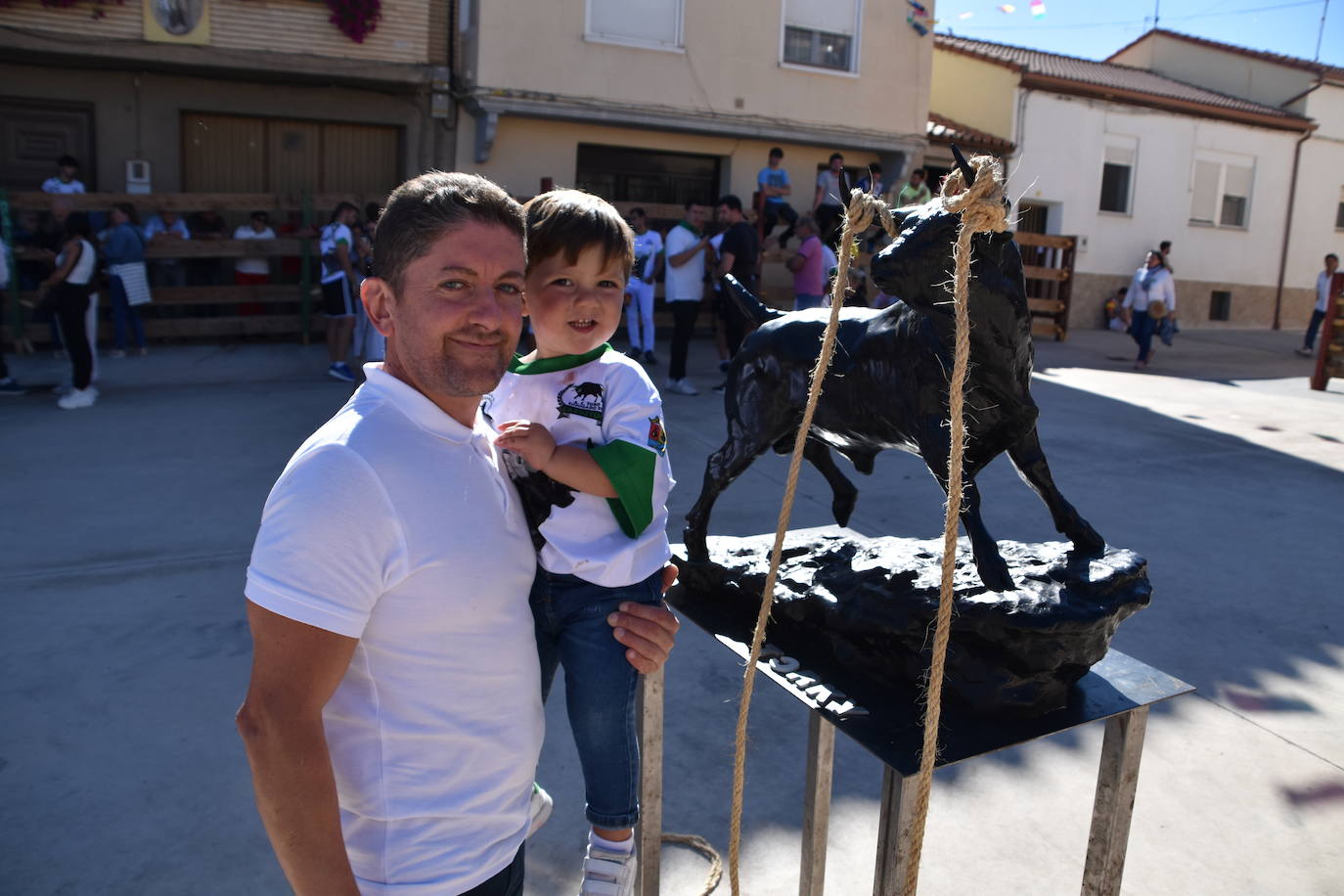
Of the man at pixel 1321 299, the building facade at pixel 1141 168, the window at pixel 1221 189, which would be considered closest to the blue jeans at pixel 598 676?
the building facade at pixel 1141 168

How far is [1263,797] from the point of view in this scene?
314 cm

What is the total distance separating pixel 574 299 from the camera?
1.95 meters

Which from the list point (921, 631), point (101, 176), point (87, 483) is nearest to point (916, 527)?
point (921, 631)

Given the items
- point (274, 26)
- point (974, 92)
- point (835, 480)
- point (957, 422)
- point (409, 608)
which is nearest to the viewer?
point (409, 608)

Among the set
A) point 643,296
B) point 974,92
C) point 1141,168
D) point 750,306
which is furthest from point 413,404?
point 1141,168

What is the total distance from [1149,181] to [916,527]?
16.6m

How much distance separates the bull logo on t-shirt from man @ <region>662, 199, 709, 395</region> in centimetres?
745

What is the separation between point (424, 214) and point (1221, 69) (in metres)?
25.5

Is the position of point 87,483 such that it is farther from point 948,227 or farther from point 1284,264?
point 1284,264

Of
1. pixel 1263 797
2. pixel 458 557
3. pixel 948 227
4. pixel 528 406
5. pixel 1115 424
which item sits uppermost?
pixel 948 227

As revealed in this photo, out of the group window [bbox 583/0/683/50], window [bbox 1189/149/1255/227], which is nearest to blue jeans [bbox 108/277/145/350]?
window [bbox 583/0/683/50]

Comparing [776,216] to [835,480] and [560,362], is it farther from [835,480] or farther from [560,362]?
[560,362]

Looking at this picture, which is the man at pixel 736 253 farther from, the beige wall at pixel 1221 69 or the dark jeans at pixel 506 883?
the beige wall at pixel 1221 69

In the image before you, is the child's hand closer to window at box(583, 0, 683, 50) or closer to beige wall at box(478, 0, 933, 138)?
beige wall at box(478, 0, 933, 138)
